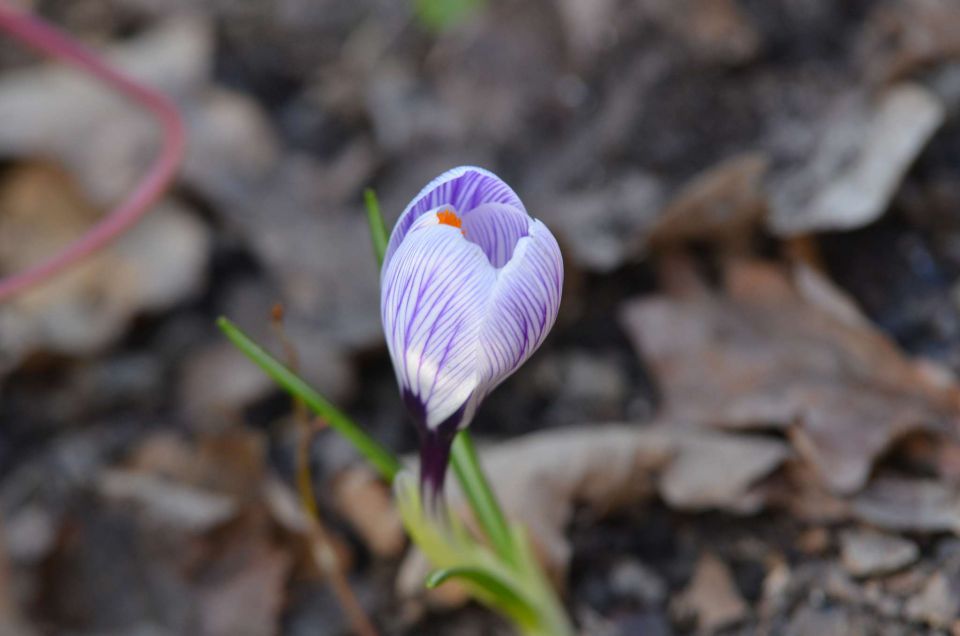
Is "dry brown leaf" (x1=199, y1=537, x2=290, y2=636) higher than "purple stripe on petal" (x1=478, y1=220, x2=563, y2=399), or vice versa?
"purple stripe on petal" (x1=478, y1=220, x2=563, y2=399)

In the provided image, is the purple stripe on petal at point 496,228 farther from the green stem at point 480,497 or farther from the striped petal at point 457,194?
the green stem at point 480,497

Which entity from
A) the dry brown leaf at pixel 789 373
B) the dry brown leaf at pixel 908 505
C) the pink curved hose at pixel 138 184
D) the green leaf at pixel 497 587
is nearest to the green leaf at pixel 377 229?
the green leaf at pixel 497 587

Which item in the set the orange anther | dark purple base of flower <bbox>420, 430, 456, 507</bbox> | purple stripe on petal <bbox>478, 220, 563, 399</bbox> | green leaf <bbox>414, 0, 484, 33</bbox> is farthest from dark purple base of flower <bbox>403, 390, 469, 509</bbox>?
green leaf <bbox>414, 0, 484, 33</bbox>

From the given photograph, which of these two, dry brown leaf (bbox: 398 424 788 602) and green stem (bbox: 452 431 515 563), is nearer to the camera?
green stem (bbox: 452 431 515 563)

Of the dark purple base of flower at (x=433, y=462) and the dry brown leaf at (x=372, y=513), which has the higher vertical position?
the dark purple base of flower at (x=433, y=462)

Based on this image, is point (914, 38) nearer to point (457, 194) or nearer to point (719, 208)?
point (719, 208)

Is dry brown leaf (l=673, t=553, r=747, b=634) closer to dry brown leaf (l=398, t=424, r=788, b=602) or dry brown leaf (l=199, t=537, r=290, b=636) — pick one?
dry brown leaf (l=398, t=424, r=788, b=602)

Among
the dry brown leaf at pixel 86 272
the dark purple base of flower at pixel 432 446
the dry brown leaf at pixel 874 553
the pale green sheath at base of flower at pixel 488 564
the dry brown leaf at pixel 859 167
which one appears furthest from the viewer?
the dry brown leaf at pixel 86 272
